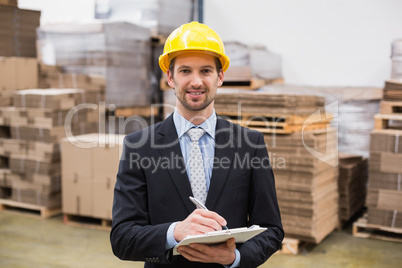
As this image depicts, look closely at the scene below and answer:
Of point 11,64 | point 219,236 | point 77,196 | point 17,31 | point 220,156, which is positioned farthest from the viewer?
point 17,31

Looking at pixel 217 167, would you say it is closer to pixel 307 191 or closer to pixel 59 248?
pixel 307 191

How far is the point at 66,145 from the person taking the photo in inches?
245

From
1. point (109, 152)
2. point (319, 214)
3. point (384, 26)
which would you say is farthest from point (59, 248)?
point (384, 26)

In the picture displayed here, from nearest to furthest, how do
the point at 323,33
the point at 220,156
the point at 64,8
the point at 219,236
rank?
the point at 219,236
the point at 220,156
the point at 323,33
the point at 64,8

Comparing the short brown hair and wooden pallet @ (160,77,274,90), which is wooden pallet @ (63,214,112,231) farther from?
the short brown hair

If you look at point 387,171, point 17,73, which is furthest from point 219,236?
point 17,73

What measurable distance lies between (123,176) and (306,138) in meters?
3.47

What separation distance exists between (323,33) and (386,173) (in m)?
3.05

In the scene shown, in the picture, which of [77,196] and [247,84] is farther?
[247,84]

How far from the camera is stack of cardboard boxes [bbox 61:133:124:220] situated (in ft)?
19.6

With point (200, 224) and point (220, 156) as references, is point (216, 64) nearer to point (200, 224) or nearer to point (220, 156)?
point (220, 156)

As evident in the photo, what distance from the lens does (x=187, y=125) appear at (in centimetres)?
208

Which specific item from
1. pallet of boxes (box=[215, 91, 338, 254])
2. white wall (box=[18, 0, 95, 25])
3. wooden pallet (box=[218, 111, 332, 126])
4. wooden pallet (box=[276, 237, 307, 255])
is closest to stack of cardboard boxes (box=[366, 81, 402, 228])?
pallet of boxes (box=[215, 91, 338, 254])

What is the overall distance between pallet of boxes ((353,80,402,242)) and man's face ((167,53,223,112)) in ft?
13.5
